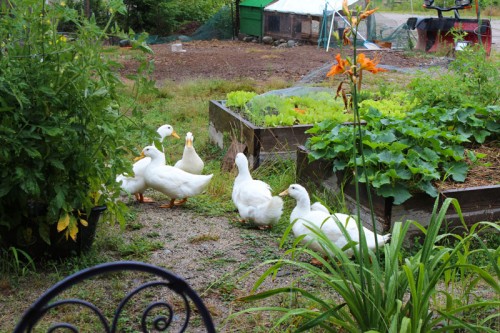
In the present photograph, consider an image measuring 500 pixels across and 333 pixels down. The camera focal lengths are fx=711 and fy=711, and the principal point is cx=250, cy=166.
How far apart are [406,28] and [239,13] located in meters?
5.35

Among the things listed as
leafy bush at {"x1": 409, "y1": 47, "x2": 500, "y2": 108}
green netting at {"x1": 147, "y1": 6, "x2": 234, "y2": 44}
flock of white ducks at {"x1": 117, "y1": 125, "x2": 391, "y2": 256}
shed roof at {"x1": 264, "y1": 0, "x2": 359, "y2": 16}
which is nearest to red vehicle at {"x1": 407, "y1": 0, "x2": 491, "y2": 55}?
shed roof at {"x1": 264, "y1": 0, "x2": 359, "y2": 16}

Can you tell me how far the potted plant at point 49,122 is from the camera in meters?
4.08

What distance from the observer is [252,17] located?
67.4ft

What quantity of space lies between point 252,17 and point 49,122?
16952mm

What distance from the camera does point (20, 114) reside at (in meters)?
4.08

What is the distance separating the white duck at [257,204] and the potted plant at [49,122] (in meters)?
1.30

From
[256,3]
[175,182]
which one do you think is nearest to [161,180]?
[175,182]

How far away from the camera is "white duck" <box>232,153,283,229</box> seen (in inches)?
207

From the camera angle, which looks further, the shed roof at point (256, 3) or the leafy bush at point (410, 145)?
the shed roof at point (256, 3)

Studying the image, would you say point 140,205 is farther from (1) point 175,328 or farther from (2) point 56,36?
(1) point 175,328

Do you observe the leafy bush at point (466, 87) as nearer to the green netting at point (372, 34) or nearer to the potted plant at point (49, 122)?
the potted plant at point (49, 122)

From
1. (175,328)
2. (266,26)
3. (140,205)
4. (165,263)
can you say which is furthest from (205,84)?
(266,26)

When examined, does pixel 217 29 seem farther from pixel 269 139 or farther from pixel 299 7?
pixel 269 139

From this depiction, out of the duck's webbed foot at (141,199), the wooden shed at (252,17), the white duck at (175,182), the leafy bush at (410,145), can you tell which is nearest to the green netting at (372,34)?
the wooden shed at (252,17)
